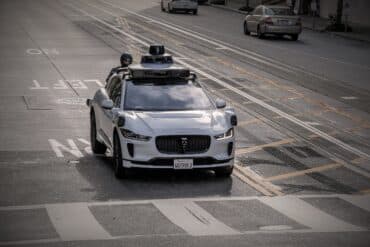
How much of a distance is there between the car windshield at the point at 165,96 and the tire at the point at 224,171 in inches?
46.4

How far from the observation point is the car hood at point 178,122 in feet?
53.6

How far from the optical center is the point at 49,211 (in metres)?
14.3

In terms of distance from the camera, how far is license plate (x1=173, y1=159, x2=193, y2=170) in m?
16.2

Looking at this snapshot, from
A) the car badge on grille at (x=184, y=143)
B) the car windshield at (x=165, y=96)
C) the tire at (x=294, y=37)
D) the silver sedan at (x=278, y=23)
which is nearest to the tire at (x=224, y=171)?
the car badge on grille at (x=184, y=143)

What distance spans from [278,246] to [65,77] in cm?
2017

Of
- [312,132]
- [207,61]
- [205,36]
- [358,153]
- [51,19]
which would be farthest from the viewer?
[51,19]

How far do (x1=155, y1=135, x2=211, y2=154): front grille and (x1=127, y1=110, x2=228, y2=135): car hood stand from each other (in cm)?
10

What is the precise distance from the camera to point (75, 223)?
13508 millimetres

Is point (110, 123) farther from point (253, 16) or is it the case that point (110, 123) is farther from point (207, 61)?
point (253, 16)

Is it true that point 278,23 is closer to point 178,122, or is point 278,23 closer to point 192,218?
point 178,122

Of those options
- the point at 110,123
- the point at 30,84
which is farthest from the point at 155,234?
the point at 30,84

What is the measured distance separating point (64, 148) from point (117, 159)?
3.18 m

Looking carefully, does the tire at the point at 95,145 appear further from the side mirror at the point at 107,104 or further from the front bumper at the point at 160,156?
the front bumper at the point at 160,156

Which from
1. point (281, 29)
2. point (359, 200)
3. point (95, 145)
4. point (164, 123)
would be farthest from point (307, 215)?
point (281, 29)
